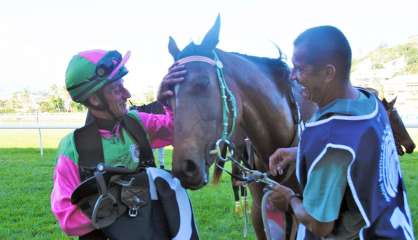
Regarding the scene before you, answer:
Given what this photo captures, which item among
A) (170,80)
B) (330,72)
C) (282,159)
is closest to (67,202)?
(170,80)

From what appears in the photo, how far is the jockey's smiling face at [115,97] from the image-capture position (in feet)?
7.42

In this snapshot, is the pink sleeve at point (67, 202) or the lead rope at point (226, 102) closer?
the pink sleeve at point (67, 202)

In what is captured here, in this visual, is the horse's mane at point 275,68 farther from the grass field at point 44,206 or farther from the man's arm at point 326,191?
the grass field at point 44,206

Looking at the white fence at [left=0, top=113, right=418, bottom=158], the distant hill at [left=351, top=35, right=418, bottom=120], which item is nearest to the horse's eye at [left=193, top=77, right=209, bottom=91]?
the white fence at [left=0, top=113, right=418, bottom=158]

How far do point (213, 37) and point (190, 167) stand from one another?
733 mm

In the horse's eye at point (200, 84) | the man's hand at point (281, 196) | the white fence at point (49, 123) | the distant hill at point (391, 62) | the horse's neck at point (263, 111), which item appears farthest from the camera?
the distant hill at point (391, 62)

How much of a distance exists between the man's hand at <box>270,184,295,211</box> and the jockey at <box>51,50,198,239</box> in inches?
19.2

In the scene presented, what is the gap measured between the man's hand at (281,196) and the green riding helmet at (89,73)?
96 centimetres

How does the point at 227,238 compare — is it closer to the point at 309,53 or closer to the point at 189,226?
the point at 189,226

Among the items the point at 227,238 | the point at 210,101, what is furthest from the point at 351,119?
the point at 227,238

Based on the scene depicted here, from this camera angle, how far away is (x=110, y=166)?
2.12m

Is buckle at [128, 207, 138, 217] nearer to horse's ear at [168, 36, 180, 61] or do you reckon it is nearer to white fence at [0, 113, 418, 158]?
horse's ear at [168, 36, 180, 61]

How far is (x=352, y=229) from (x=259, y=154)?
119cm

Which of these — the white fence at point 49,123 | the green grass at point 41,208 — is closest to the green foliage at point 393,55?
the white fence at point 49,123
